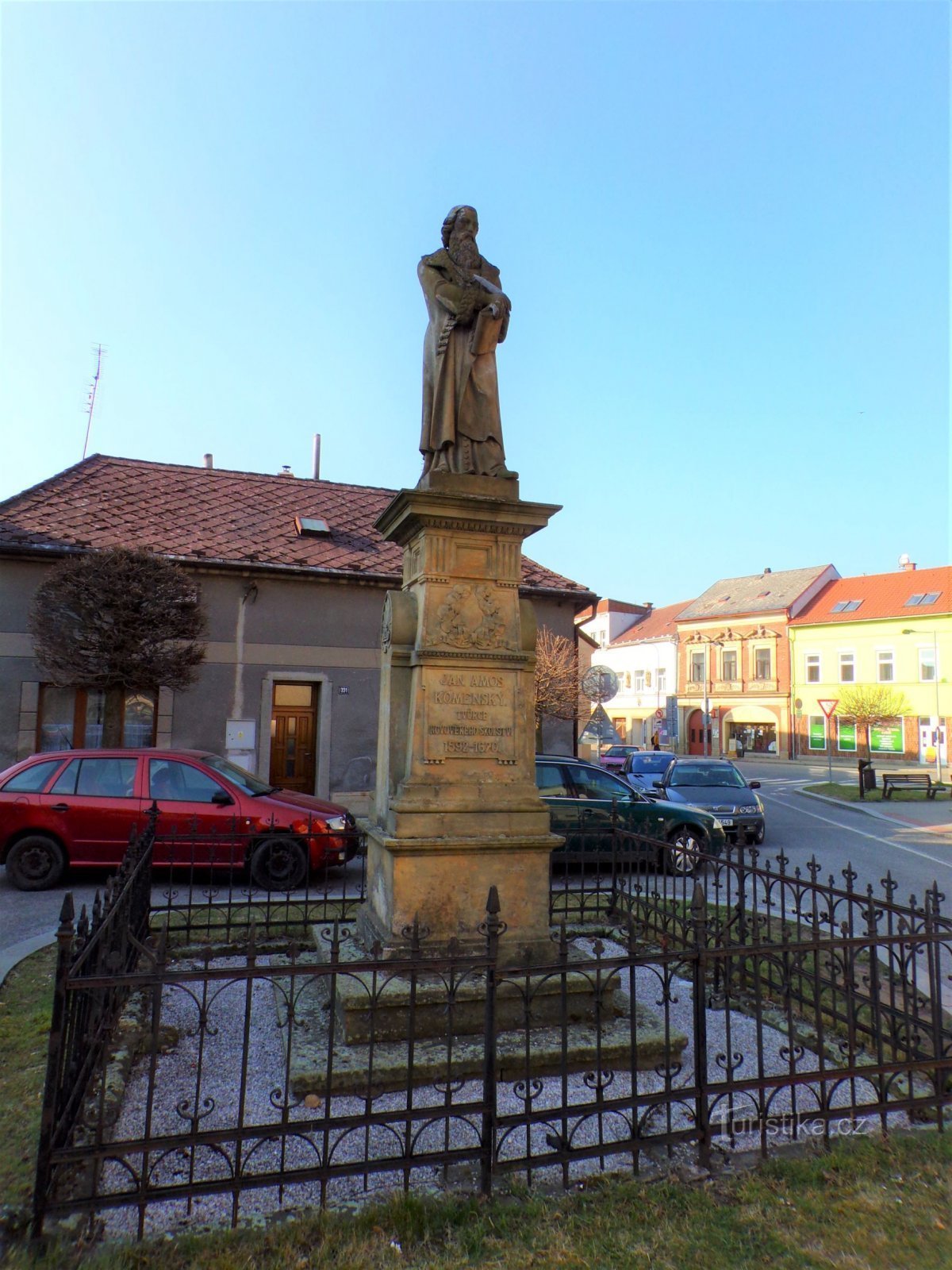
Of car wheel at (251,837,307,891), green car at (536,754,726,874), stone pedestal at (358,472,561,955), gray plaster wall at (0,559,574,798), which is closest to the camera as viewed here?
stone pedestal at (358,472,561,955)

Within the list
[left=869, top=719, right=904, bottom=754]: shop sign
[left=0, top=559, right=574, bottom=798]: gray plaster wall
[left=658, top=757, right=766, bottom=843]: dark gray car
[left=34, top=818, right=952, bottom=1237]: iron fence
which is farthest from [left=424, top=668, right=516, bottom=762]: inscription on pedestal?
[left=869, top=719, right=904, bottom=754]: shop sign

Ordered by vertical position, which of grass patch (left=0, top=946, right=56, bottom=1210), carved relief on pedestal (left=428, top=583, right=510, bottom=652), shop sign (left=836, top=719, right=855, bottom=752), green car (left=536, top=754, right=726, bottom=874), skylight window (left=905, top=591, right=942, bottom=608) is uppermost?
skylight window (left=905, top=591, right=942, bottom=608)

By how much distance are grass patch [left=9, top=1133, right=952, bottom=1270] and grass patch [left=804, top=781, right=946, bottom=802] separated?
19.3m

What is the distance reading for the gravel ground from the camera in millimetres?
2865

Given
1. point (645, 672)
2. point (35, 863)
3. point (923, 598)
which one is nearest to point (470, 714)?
point (35, 863)

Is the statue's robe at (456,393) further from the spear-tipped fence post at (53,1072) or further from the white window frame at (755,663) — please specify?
the white window frame at (755,663)

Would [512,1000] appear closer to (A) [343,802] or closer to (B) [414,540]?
(B) [414,540]

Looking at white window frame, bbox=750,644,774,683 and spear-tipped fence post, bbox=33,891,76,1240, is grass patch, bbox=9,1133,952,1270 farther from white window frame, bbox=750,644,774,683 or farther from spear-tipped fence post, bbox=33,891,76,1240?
white window frame, bbox=750,644,774,683

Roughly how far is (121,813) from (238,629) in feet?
19.4

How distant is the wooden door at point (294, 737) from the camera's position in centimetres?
1452

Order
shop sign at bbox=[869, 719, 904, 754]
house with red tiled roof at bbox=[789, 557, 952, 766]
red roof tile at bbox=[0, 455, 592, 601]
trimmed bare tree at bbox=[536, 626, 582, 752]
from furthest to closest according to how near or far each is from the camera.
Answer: shop sign at bbox=[869, 719, 904, 754] → house with red tiled roof at bbox=[789, 557, 952, 766] → trimmed bare tree at bbox=[536, 626, 582, 752] → red roof tile at bbox=[0, 455, 592, 601]

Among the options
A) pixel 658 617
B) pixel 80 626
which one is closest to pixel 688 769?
pixel 80 626

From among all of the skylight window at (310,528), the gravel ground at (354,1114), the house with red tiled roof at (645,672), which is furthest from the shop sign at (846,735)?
the gravel ground at (354,1114)

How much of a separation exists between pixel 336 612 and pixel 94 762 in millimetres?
6436
